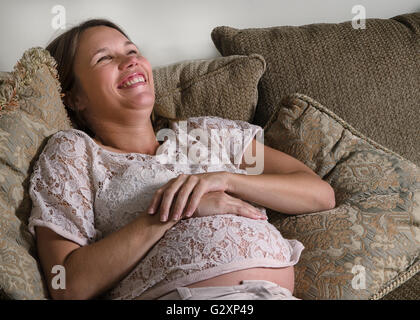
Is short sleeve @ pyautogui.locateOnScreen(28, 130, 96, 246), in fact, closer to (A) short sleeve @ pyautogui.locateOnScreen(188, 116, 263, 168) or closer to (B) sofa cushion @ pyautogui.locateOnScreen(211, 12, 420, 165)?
(A) short sleeve @ pyautogui.locateOnScreen(188, 116, 263, 168)

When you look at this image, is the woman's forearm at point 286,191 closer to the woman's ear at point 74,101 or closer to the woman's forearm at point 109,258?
the woman's forearm at point 109,258

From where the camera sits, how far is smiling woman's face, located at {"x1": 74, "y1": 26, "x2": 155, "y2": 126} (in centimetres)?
132

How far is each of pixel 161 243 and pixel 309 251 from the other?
0.40m

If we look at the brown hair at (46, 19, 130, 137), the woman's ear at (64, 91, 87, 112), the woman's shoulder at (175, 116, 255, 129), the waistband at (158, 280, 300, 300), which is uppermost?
the brown hair at (46, 19, 130, 137)

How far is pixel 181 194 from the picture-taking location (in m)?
1.11

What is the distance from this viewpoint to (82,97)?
140 centimetres

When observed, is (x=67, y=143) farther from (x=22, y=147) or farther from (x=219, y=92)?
(x=219, y=92)

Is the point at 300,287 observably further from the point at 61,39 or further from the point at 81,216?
the point at 61,39

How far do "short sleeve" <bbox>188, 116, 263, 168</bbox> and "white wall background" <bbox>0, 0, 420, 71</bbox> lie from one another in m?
0.61

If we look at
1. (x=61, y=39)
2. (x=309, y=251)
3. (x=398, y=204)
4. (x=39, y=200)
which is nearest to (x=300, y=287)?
(x=309, y=251)

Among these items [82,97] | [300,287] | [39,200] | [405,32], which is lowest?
[300,287]

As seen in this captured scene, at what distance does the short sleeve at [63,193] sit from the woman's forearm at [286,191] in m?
0.36

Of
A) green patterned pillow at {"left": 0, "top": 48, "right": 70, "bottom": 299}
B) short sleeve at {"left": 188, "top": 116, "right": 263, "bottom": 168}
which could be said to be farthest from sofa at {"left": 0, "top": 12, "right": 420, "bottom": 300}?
short sleeve at {"left": 188, "top": 116, "right": 263, "bottom": 168}

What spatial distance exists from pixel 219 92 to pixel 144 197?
A: 54 cm
